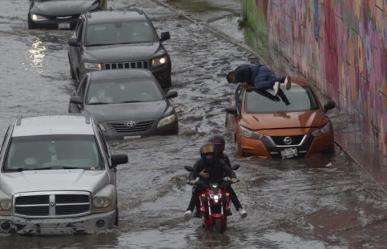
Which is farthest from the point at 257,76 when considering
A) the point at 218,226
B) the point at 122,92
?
the point at 218,226

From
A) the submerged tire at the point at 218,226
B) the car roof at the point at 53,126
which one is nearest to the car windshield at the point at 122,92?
the car roof at the point at 53,126

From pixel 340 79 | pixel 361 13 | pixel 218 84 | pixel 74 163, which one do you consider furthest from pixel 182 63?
pixel 74 163

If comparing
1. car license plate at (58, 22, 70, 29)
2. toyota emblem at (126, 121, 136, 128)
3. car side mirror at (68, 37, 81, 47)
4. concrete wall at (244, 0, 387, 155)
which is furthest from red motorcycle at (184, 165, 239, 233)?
car license plate at (58, 22, 70, 29)

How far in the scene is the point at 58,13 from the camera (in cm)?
4762

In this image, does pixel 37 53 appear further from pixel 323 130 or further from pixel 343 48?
pixel 323 130

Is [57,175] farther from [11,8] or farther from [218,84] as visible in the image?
[11,8]

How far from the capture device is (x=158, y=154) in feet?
91.2

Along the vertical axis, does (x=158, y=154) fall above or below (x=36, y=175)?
below

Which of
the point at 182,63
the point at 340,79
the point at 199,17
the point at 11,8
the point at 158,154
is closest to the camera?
the point at 158,154

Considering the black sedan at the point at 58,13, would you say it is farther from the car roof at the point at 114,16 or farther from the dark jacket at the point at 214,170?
the dark jacket at the point at 214,170

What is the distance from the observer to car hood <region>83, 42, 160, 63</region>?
35.8m

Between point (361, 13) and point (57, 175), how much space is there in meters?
11.1

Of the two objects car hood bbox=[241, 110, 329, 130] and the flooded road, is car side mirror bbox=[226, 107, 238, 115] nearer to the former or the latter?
car hood bbox=[241, 110, 329, 130]

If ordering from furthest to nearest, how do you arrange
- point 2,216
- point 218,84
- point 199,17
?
point 199,17 < point 218,84 < point 2,216
